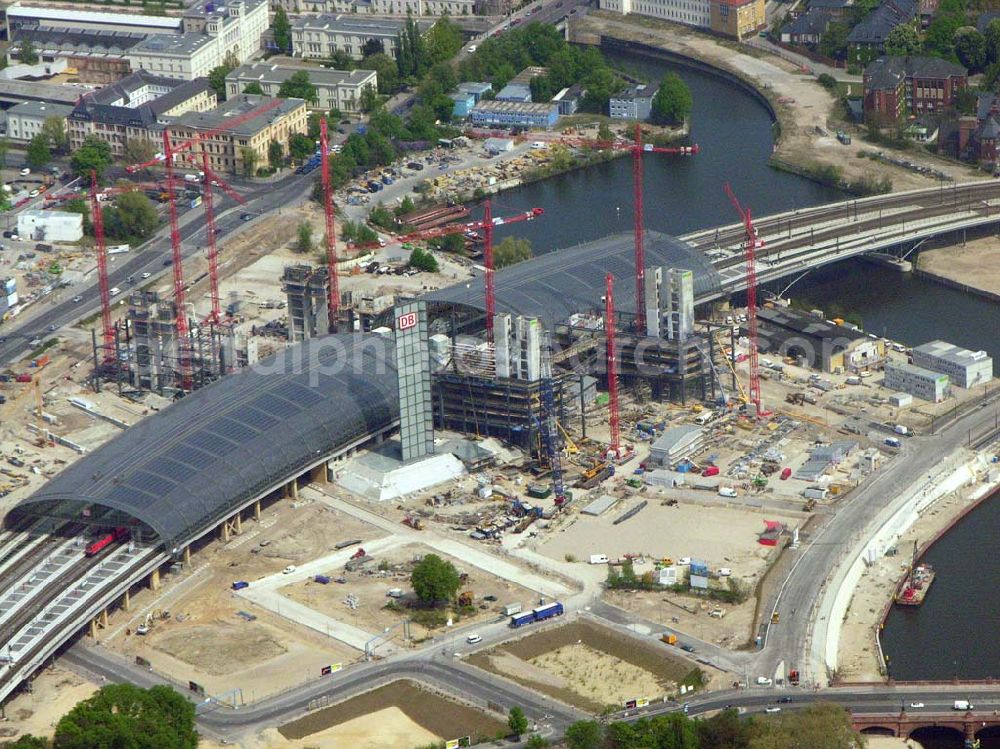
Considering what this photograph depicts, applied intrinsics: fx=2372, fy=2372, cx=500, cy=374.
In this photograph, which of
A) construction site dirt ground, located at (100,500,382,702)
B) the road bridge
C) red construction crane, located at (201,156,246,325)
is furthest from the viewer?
the road bridge

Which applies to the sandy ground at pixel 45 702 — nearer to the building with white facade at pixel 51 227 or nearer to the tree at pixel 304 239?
the tree at pixel 304 239

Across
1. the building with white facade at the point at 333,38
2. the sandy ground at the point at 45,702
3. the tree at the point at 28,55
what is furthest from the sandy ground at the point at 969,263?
the tree at the point at 28,55

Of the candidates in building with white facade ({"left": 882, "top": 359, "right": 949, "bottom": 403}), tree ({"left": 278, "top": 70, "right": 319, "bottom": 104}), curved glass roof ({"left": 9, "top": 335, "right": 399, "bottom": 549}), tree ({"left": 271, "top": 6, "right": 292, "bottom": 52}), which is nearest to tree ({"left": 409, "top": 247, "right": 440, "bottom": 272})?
curved glass roof ({"left": 9, "top": 335, "right": 399, "bottom": 549})

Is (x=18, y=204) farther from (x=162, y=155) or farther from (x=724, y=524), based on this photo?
(x=724, y=524)

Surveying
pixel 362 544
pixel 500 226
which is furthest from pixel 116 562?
pixel 500 226

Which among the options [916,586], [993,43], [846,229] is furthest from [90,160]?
[916,586]

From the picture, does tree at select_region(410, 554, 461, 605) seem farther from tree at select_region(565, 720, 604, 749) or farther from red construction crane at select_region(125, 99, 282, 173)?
red construction crane at select_region(125, 99, 282, 173)
